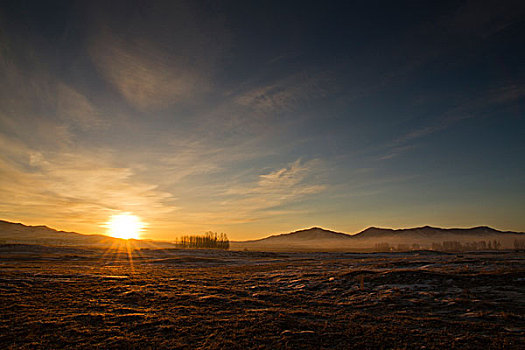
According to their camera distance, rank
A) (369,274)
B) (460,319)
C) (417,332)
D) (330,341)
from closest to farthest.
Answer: (330,341) < (417,332) < (460,319) < (369,274)

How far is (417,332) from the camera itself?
9.04 meters

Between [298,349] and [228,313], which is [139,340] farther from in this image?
[298,349]

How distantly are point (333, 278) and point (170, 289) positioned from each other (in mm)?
10948

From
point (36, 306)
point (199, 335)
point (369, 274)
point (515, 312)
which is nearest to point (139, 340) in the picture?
point (199, 335)

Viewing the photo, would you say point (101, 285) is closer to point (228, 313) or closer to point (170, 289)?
point (170, 289)

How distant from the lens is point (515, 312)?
35.7 ft

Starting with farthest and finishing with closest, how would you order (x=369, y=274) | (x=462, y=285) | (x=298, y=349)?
1. (x=369, y=274)
2. (x=462, y=285)
3. (x=298, y=349)

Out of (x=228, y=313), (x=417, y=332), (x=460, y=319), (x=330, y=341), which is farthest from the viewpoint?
(x=228, y=313)

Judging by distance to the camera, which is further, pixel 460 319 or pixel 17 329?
pixel 460 319

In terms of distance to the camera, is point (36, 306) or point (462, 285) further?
point (462, 285)

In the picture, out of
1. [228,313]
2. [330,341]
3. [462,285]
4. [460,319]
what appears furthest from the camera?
[462,285]

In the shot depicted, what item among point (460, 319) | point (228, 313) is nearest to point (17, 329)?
point (228, 313)

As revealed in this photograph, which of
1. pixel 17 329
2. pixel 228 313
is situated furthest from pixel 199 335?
pixel 17 329

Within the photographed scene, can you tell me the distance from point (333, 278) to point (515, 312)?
10.2 metres
